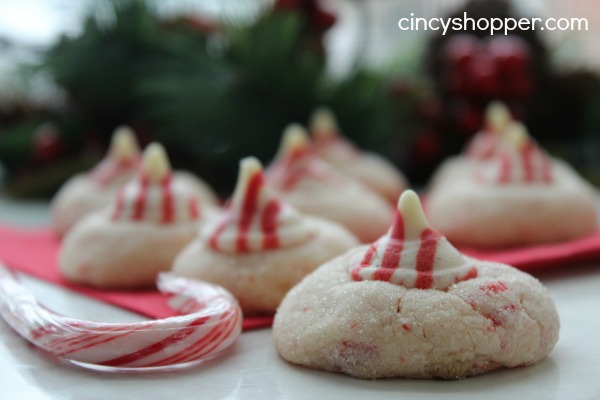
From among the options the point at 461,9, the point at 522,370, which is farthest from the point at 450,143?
the point at 522,370

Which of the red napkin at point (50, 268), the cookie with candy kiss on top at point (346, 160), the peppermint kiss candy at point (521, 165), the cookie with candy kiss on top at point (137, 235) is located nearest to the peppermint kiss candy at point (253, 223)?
the red napkin at point (50, 268)

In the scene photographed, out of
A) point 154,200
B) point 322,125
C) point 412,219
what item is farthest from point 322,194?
point 412,219

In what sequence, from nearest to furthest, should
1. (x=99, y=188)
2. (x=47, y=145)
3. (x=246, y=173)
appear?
1. (x=246, y=173)
2. (x=99, y=188)
3. (x=47, y=145)

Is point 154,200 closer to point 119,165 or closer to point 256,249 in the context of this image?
point 256,249

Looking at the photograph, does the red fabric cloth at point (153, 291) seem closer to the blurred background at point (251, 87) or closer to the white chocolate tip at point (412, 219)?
the white chocolate tip at point (412, 219)

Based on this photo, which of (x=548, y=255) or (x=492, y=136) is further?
(x=492, y=136)
